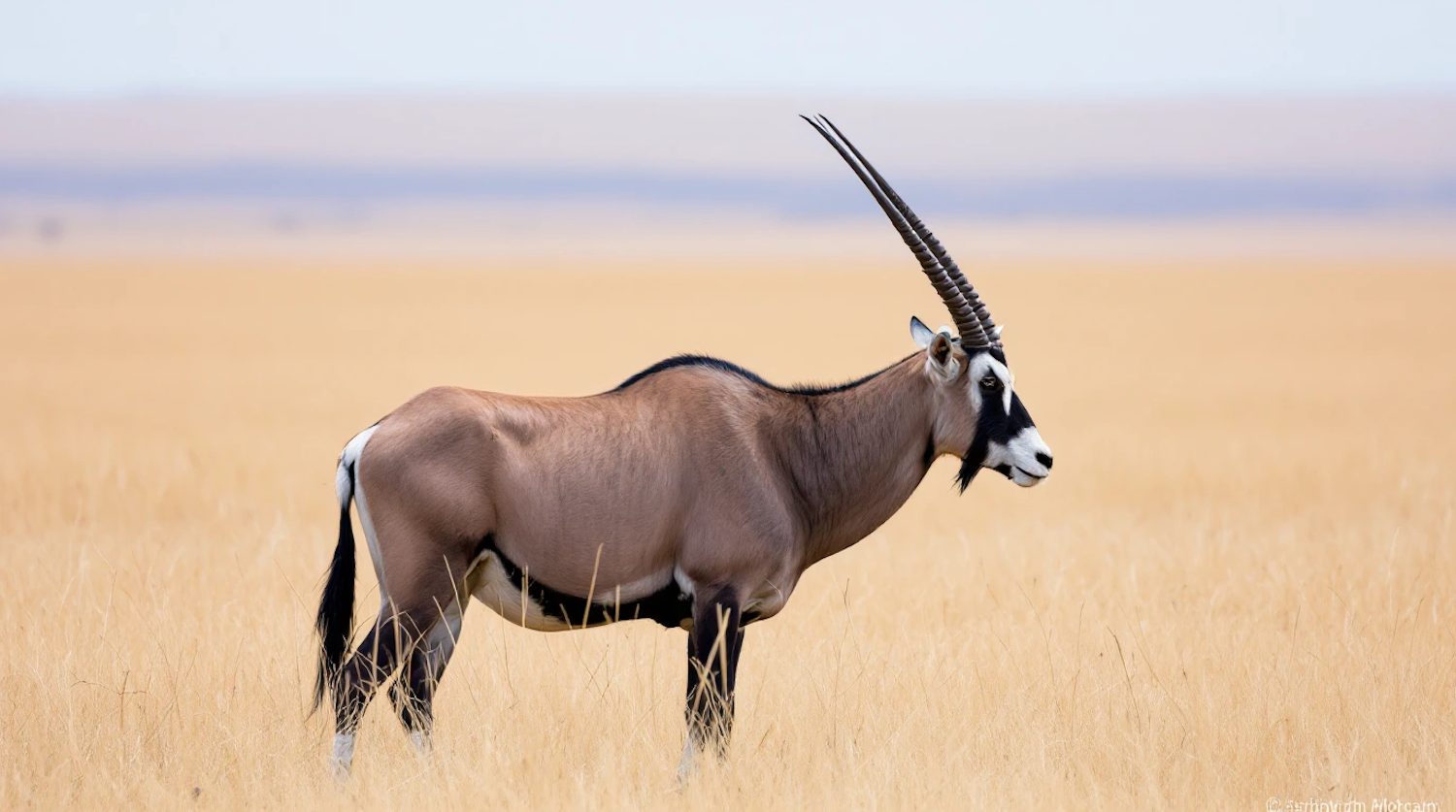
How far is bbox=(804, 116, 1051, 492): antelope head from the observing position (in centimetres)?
741

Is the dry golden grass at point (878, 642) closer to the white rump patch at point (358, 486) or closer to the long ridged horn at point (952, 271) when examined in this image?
the white rump patch at point (358, 486)

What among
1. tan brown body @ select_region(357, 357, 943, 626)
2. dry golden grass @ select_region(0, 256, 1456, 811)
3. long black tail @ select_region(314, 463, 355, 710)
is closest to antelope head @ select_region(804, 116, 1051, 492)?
tan brown body @ select_region(357, 357, 943, 626)

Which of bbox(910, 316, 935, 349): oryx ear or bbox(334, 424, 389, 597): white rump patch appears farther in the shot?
bbox(910, 316, 935, 349): oryx ear

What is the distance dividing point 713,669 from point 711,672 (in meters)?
0.02

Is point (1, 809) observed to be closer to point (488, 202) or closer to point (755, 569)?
point (755, 569)

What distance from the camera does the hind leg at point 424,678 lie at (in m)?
6.88

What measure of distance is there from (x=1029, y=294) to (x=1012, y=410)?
56.1m

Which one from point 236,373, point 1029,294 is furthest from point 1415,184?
point 236,373

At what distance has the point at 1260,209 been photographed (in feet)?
596

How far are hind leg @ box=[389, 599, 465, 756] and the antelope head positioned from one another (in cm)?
251

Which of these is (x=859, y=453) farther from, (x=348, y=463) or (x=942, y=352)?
(x=348, y=463)

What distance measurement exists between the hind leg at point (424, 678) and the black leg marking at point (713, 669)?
1.09 metres

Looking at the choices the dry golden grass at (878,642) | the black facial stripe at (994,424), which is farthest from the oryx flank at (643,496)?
the dry golden grass at (878,642)

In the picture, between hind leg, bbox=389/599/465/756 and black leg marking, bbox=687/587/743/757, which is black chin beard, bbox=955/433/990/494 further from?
hind leg, bbox=389/599/465/756
